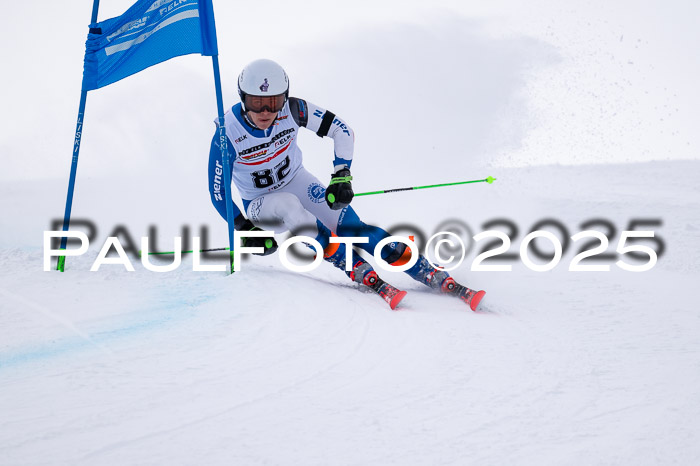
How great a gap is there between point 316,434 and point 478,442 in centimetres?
55

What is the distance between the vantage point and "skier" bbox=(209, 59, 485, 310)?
4004 millimetres

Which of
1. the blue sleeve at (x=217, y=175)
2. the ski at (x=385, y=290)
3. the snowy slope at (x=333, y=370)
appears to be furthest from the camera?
the blue sleeve at (x=217, y=175)

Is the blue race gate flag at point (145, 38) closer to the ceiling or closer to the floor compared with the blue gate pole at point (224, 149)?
closer to the ceiling

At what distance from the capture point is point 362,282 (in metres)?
4.12

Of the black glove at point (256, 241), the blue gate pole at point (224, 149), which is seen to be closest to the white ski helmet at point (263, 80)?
the blue gate pole at point (224, 149)

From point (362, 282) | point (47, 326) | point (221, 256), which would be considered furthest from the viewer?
point (221, 256)

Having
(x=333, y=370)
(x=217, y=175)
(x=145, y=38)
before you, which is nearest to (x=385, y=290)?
(x=333, y=370)

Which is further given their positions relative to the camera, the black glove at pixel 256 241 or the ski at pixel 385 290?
the black glove at pixel 256 241

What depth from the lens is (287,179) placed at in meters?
4.53

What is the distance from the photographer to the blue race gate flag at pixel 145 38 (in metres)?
4.20

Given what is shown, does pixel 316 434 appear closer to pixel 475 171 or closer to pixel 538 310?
pixel 538 310

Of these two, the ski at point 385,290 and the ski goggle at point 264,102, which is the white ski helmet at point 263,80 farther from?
the ski at point 385,290

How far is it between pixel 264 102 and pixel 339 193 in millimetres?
797

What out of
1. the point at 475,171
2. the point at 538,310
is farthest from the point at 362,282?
the point at 475,171
